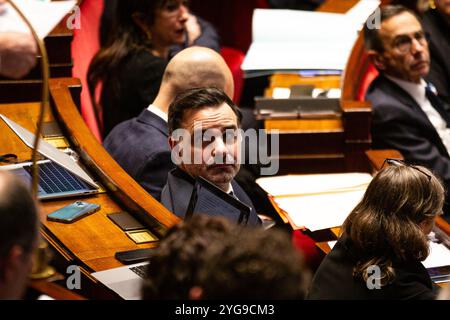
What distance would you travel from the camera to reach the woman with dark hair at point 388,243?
5.54ft

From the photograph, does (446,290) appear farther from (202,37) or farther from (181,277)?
(202,37)

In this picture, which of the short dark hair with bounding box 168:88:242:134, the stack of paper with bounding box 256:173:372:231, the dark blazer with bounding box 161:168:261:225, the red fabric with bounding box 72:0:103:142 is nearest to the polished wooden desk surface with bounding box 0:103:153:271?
the dark blazer with bounding box 161:168:261:225

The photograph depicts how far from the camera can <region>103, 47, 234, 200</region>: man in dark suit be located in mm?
2215

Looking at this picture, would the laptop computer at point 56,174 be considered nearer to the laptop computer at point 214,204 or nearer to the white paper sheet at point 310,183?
the laptop computer at point 214,204

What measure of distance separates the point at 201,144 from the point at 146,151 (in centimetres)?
27

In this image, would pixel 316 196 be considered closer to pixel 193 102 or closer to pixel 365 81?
pixel 193 102

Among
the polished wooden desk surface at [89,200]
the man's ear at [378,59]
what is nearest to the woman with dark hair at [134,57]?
the polished wooden desk surface at [89,200]

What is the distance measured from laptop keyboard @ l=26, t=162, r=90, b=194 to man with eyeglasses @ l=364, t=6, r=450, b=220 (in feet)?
3.52

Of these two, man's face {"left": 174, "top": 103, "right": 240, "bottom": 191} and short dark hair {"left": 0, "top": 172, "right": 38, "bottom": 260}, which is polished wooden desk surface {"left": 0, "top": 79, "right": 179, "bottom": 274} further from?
short dark hair {"left": 0, "top": 172, "right": 38, "bottom": 260}

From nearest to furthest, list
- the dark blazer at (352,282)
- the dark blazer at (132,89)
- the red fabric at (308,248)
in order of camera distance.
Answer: the dark blazer at (352,282) → the red fabric at (308,248) → the dark blazer at (132,89)

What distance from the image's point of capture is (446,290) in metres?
1.32

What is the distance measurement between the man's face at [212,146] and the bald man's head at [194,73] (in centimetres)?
29

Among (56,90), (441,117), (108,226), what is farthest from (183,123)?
(441,117)
